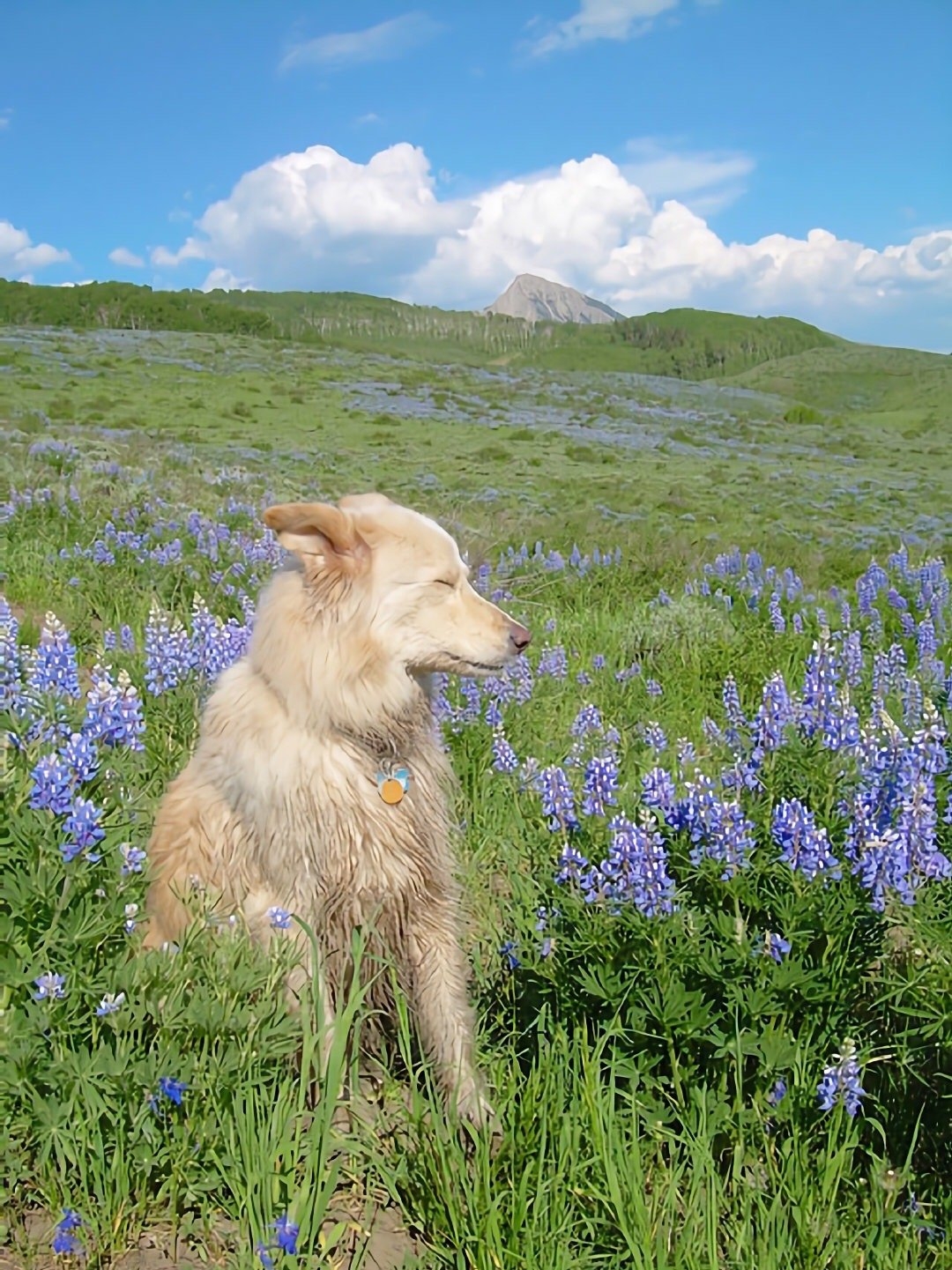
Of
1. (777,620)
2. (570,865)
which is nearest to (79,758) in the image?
(570,865)

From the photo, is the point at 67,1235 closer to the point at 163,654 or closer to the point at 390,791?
the point at 390,791

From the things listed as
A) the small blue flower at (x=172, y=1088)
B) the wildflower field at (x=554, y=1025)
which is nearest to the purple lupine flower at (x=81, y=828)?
the wildflower field at (x=554, y=1025)

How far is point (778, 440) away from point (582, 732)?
72.0 ft

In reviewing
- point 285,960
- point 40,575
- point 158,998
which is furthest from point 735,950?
point 40,575

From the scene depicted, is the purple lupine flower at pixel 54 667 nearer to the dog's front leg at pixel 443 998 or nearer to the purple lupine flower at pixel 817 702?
the dog's front leg at pixel 443 998

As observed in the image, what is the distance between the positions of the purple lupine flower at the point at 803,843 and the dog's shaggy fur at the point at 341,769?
89 cm

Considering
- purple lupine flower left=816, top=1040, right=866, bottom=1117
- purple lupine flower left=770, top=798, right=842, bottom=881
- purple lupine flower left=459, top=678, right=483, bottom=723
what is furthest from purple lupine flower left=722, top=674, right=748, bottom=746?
purple lupine flower left=459, top=678, right=483, bottom=723

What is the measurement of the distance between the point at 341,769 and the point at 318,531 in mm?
607

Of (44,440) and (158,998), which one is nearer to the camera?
(158,998)

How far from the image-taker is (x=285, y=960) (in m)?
2.22

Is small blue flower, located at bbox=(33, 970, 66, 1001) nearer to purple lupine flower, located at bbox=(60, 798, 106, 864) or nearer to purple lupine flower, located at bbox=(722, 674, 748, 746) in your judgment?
purple lupine flower, located at bbox=(60, 798, 106, 864)

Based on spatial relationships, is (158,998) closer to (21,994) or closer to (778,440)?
(21,994)

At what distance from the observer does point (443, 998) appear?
2611 millimetres

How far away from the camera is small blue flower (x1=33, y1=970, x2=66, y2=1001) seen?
5.88ft
